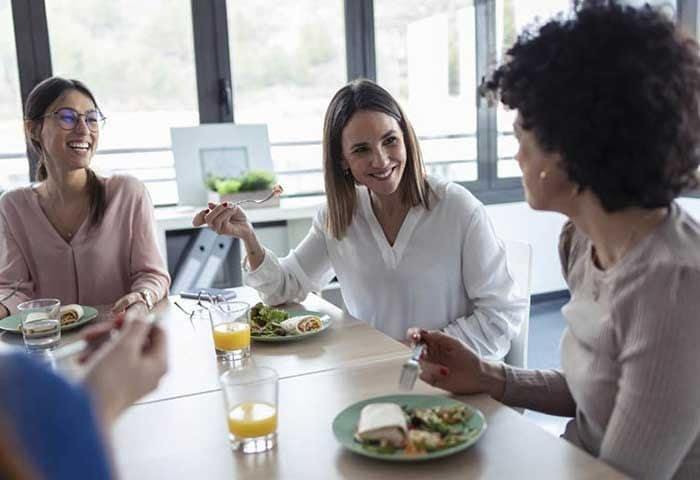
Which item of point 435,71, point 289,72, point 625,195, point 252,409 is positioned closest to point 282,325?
point 252,409

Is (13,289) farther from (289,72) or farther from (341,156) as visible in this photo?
(289,72)

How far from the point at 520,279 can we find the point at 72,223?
1387 mm

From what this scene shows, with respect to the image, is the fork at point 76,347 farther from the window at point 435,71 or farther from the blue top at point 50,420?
the window at point 435,71

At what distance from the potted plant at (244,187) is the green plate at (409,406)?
Result: 2391mm

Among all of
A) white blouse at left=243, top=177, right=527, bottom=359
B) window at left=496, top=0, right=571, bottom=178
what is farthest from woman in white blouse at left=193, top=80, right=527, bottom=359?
window at left=496, top=0, right=571, bottom=178

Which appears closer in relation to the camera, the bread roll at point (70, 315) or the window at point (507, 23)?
the bread roll at point (70, 315)

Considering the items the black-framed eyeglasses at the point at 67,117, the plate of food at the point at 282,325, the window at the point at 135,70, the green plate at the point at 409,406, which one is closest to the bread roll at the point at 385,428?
the green plate at the point at 409,406

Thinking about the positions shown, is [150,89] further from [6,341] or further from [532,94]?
[532,94]

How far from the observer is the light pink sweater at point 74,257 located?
7.10 ft

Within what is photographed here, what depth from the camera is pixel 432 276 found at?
6.14 ft

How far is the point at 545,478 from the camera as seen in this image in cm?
93

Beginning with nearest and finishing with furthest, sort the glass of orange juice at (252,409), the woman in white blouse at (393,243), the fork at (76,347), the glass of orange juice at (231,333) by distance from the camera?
1. the fork at (76,347)
2. the glass of orange juice at (252,409)
3. the glass of orange juice at (231,333)
4. the woman in white blouse at (393,243)

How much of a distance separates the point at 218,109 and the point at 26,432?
347 cm

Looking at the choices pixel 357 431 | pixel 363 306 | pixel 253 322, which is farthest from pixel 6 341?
pixel 357 431
